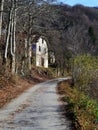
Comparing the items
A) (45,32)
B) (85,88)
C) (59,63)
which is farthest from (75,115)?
(59,63)

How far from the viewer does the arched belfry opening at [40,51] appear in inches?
3533

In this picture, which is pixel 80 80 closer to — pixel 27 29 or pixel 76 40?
pixel 27 29

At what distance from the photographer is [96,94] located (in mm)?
33875

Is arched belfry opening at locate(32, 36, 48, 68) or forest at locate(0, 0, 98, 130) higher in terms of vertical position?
forest at locate(0, 0, 98, 130)

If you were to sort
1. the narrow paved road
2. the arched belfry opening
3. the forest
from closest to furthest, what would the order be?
the narrow paved road, the forest, the arched belfry opening

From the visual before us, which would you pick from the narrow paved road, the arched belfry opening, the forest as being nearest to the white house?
the arched belfry opening

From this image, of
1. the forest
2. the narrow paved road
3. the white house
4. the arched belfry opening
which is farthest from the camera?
the white house

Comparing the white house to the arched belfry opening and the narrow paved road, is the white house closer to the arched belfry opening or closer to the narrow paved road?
the arched belfry opening

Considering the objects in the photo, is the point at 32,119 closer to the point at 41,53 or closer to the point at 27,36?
the point at 27,36

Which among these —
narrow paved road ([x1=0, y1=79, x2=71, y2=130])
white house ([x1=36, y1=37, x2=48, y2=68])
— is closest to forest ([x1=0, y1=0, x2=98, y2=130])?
narrow paved road ([x1=0, y1=79, x2=71, y2=130])

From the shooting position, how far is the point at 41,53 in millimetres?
93750

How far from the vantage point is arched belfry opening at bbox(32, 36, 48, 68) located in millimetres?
89750

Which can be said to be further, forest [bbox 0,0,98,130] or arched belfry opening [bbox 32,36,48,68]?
arched belfry opening [bbox 32,36,48,68]

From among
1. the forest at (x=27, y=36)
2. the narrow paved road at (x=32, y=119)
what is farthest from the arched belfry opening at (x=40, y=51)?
the narrow paved road at (x=32, y=119)
